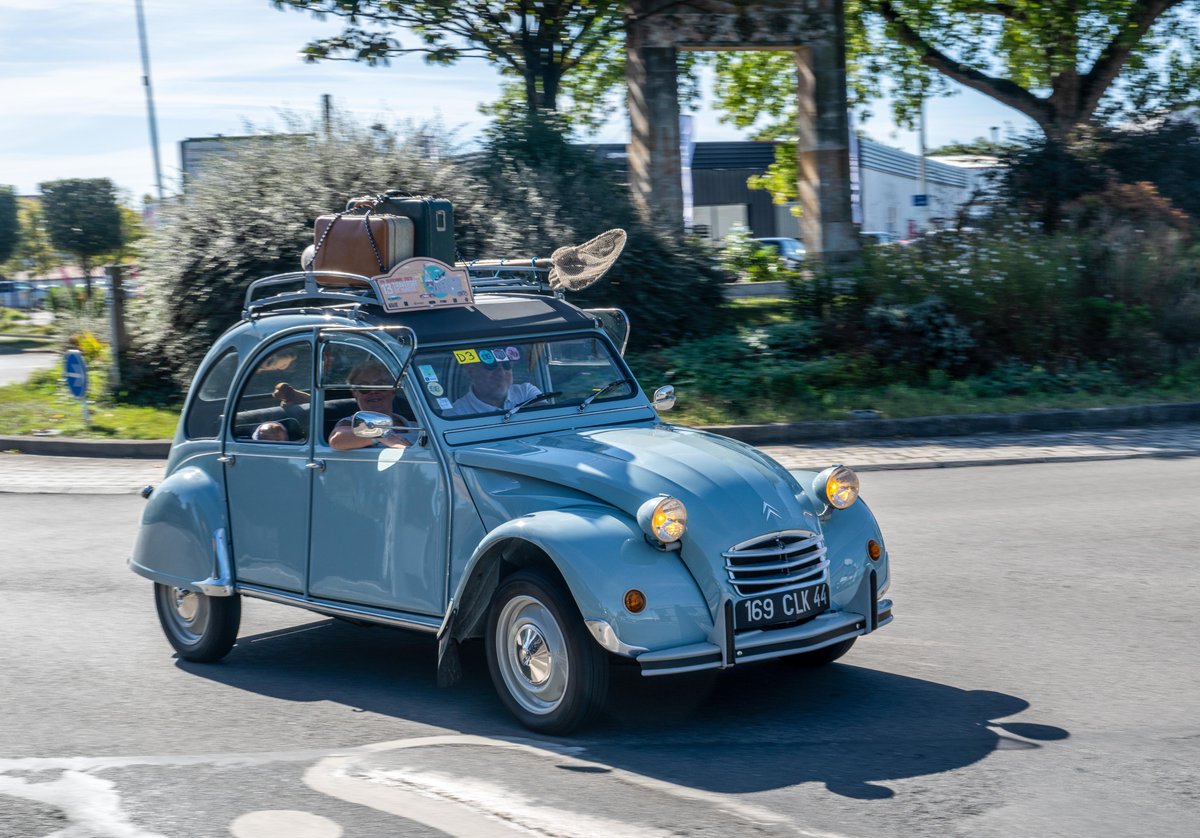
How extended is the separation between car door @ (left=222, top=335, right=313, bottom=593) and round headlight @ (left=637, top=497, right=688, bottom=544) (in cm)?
203

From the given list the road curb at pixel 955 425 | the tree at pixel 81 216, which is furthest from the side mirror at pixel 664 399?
the tree at pixel 81 216

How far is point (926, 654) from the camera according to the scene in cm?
696

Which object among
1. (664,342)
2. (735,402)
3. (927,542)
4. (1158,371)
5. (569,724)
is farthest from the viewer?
(664,342)

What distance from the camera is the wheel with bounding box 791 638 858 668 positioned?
21.4ft

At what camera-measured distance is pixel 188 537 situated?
7.26 metres

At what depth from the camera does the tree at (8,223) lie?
52.5m

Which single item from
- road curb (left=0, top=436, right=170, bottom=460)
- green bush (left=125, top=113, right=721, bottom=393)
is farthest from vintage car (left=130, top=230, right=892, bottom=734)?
green bush (left=125, top=113, right=721, bottom=393)

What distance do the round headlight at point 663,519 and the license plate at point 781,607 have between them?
38 centimetres

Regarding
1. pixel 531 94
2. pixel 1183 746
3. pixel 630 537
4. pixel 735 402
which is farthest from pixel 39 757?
pixel 531 94

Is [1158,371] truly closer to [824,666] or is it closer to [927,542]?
[927,542]

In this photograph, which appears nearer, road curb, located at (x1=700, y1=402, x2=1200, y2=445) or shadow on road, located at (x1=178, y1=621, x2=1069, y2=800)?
shadow on road, located at (x1=178, y1=621, x2=1069, y2=800)

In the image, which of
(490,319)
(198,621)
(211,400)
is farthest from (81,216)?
(490,319)

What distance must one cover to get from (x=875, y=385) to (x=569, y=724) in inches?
484

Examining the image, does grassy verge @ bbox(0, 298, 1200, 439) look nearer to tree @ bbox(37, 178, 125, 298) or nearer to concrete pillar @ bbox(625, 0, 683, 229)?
concrete pillar @ bbox(625, 0, 683, 229)
